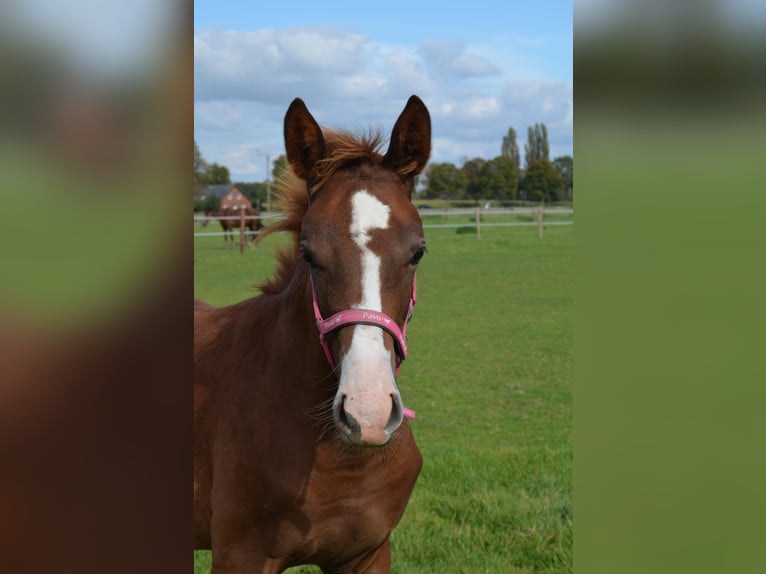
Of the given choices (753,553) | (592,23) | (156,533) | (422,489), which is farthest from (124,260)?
(422,489)

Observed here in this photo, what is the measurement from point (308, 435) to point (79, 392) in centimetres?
188

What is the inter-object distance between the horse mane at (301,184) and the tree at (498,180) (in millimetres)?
45790

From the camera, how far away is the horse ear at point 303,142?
229 centimetres

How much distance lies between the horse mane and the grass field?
0.43 metres

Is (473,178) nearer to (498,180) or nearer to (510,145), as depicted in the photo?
(498,180)

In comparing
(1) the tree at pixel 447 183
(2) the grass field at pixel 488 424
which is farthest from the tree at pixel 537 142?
(2) the grass field at pixel 488 424

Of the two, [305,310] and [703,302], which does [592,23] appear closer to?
[703,302]

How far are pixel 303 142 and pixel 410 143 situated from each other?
0.34m

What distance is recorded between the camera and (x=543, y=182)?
48.6 m

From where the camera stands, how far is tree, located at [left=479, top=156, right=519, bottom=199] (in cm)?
4897

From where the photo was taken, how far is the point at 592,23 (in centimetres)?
52

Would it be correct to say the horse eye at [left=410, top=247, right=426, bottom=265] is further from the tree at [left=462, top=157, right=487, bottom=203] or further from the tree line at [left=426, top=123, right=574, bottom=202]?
the tree at [left=462, top=157, right=487, bottom=203]

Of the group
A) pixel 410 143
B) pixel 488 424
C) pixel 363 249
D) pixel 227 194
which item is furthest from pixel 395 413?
pixel 227 194

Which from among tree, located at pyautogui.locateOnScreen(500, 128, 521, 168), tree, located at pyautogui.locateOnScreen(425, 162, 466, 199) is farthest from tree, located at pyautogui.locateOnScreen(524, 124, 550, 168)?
tree, located at pyautogui.locateOnScreen(425, 162, 466, 199)
